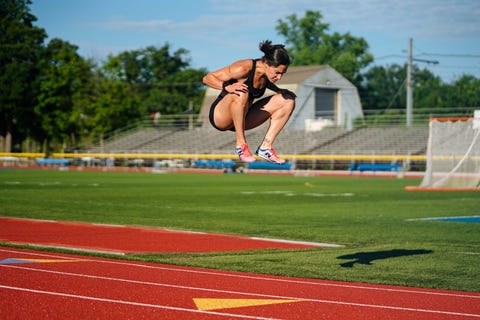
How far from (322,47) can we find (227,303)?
8906 centimetres

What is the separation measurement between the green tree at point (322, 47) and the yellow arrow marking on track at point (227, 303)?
3324 inches

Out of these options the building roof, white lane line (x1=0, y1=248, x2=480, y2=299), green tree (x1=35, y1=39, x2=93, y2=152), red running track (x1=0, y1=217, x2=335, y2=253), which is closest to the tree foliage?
green tree (x1=35, y1=39, x2=93, y2=152)

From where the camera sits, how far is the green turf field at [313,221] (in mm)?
11914

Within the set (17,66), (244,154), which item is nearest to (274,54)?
(244,154)

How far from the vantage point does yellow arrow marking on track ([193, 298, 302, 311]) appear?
843 cm

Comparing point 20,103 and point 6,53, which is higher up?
point 6,53

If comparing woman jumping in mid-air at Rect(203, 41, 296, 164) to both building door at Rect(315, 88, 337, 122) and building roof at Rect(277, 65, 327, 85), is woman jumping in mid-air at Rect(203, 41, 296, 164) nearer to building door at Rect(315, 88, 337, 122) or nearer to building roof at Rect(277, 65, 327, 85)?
building roof at Rect(277, 65, 327, 85)

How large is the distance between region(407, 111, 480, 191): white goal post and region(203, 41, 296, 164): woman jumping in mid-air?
21576mm

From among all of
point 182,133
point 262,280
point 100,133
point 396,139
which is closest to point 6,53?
point 100,133

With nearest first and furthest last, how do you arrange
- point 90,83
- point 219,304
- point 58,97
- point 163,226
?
1. point 219,304
2. point 163,226
3. point 58,97
4. point 90,83

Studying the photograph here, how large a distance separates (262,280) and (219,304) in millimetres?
2056

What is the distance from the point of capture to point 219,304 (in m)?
8.57

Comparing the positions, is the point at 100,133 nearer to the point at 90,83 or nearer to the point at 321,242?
the point at 90,83

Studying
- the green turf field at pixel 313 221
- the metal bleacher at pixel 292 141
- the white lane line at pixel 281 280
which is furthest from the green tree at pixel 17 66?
the white lane line at pixel 281 280
